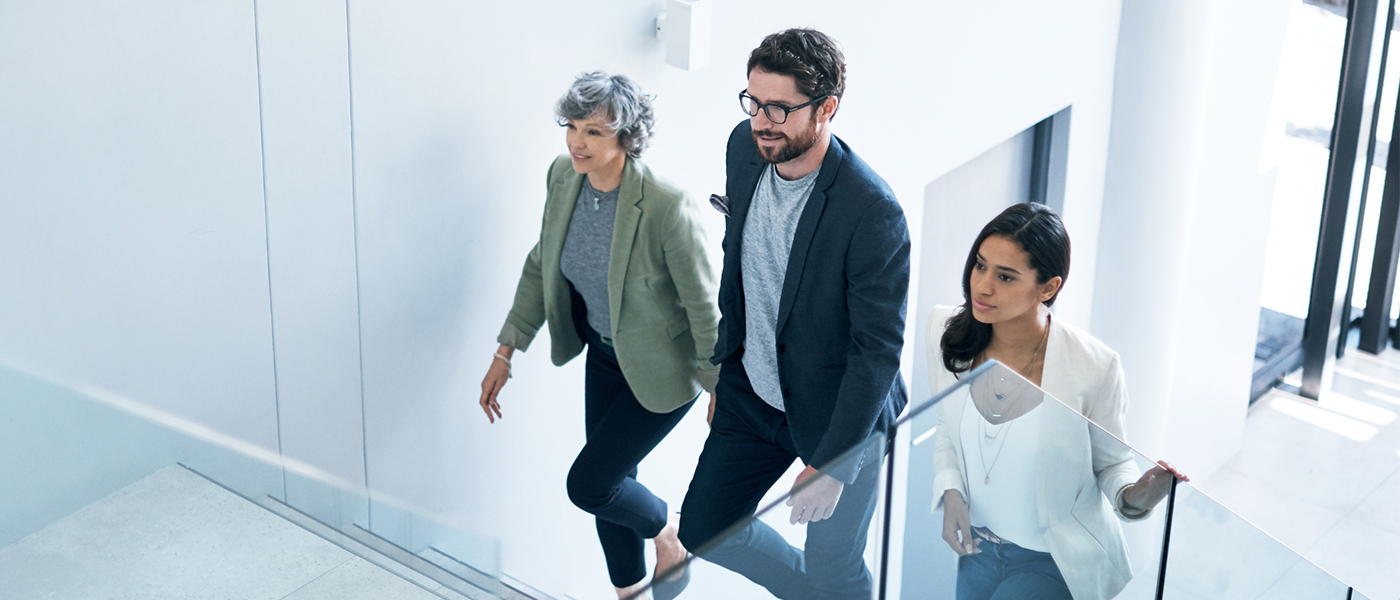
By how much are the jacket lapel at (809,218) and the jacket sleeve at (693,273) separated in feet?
1.58

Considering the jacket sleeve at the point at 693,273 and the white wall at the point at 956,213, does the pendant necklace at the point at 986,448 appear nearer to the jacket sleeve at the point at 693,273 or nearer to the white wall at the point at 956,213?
the jacket sleeve at the point at 693,273

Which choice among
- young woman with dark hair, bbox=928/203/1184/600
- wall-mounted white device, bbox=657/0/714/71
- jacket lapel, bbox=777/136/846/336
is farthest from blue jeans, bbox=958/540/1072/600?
wall-mounted white device, bbox=657/0/714/71

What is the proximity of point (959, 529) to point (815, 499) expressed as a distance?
67 cm

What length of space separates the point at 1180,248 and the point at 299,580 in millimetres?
5988

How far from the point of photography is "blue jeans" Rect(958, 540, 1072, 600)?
297 centimetres

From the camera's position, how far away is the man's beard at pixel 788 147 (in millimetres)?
2900

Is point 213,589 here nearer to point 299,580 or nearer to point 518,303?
point 299,580

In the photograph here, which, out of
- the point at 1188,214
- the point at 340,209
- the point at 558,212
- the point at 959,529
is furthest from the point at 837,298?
the point at 1188,214

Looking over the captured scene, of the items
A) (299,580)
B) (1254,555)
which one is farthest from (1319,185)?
(299,580)

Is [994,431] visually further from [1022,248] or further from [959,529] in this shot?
[1022,248]

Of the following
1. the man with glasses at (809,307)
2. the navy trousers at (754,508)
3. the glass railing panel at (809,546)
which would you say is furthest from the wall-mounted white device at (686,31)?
the glass railing panel at (809,546)

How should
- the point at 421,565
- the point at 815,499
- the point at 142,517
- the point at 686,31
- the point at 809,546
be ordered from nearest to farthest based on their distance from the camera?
1. the point at 815,499
2. the point at 809,546
3. the point at 142,517
4. the point at 421,565
5. the point at 686,31

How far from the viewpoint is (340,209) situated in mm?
3510

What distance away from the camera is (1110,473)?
9.04ft
